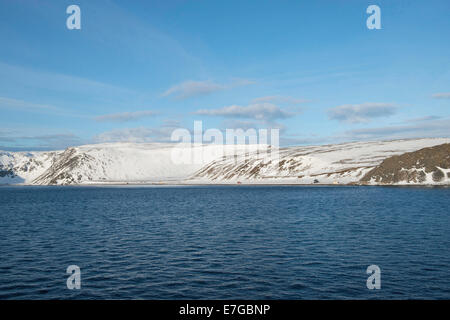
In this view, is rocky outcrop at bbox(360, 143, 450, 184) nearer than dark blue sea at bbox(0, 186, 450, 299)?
No

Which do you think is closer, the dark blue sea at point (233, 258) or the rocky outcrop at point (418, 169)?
the dark blue sea at point (233, 258)

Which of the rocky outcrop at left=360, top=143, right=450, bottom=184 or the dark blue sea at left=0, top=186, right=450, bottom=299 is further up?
the rocky outcrop at left=360, top=143, right=450, bottom=184

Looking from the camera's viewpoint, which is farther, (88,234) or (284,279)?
(88,234)

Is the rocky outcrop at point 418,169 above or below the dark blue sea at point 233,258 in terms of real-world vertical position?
above

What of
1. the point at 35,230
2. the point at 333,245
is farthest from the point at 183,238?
the point at 35,230

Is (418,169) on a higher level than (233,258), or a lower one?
higher

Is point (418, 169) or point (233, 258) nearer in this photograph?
point (233, 258)
